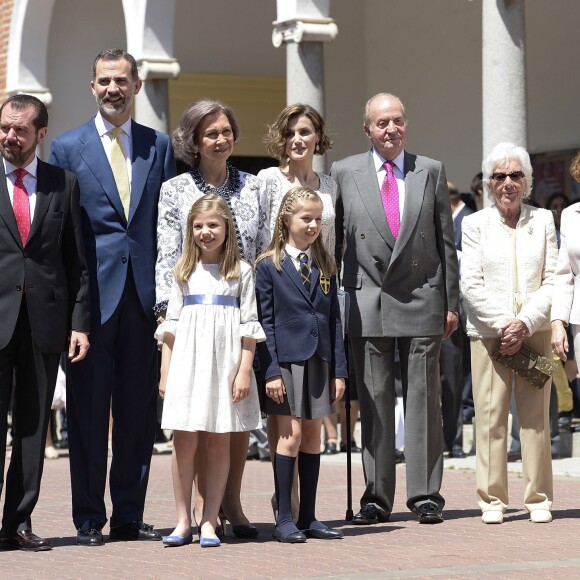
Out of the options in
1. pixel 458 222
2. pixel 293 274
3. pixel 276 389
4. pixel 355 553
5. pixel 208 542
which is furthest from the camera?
pixel 458 222

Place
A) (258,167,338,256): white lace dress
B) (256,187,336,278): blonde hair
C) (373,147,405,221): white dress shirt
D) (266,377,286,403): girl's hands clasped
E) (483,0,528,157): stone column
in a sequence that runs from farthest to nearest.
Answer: (483,0,528,157): stone column
(373,147,405,221): white dress shirt
(258,167,338,256): white lace dress
(256,187,336,278): blonde hair
(266,377,286,403): girl's hands clasped

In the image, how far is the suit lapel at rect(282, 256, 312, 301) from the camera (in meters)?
6.98

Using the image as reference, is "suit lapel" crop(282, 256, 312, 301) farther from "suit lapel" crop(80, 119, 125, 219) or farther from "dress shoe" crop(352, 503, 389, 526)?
"dress shoe" crop(352, 503, 389, 526)

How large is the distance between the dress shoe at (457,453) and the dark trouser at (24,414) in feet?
A: 17.5

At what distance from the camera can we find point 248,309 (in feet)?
22.3

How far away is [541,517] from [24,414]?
8.66 ft

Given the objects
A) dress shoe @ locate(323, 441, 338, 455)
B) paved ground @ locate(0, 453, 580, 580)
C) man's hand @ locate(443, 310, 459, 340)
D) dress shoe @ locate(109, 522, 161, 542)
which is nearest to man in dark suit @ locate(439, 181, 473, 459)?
dress shoe @ locate(323, 441, 338, 455)

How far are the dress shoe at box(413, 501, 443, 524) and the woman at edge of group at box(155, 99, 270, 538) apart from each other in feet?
2.91

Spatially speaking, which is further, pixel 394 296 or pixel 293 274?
pixel 394 296

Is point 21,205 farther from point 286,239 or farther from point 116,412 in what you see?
point 286,239

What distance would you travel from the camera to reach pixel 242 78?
17.1 metres

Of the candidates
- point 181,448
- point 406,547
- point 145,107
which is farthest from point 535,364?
point 145,107

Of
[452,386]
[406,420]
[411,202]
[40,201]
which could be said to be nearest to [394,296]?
[411,202]

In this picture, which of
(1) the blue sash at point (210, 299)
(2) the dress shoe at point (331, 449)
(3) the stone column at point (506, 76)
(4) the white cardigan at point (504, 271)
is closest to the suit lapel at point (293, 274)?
(1) the blue sash at point (210, 299)
